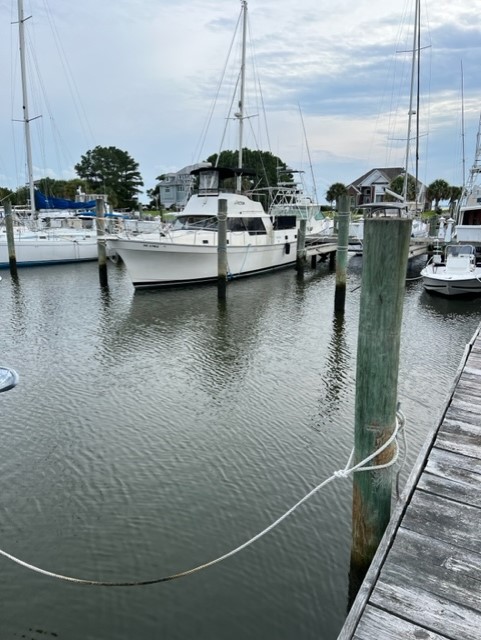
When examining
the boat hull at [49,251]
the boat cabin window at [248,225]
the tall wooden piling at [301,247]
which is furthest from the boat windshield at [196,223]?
the boat hull at [49,251]

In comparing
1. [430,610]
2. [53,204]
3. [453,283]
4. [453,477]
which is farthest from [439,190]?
[430,610]

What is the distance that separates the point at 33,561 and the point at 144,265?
12.0m

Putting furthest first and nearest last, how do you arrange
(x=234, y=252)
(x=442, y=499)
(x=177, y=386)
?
(x=234, y=252) → (x=177, y=386) → (x=442, y=499)

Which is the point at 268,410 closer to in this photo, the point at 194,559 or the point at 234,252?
the point at 194,559

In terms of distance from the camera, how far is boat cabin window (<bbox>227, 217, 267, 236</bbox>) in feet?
56.4

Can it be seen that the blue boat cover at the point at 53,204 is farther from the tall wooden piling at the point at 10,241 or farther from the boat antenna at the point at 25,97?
the tall wooden piling at the point at 10,241

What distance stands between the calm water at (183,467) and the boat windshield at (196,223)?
6037 mm

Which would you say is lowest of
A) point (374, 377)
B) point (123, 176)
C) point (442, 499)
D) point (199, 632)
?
point (199, 632)

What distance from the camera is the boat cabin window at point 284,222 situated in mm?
20281

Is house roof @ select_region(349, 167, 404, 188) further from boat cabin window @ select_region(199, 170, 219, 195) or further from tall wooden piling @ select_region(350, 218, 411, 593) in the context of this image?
tall wooden piling @ select_region(350, 218, 411, 593)

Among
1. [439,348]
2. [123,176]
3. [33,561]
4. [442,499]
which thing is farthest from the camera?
[123,176]

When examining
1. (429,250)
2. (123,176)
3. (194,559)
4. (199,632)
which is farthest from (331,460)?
(123,176)

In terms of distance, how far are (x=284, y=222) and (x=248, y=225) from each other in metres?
3.27

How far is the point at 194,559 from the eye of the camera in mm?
3848
